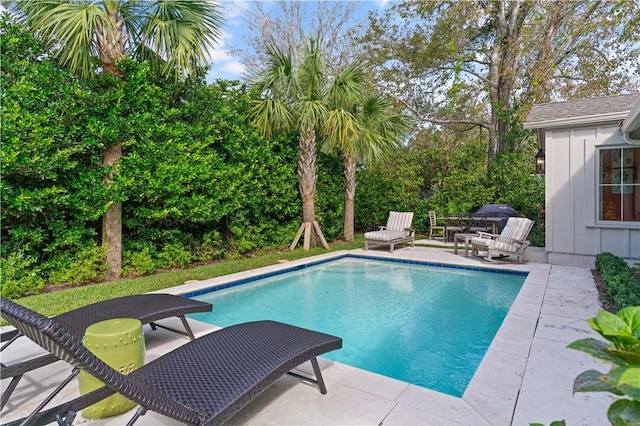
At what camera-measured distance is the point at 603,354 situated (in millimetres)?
1079

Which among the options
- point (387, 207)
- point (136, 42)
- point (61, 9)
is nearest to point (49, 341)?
point (61, 9)

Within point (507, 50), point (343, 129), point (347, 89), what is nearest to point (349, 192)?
point (343, 129)

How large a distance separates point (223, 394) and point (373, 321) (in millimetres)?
3334

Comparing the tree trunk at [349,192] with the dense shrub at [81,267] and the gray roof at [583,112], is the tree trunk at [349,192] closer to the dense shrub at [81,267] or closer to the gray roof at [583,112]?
the gray roof at [583,112]

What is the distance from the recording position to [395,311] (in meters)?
5.50

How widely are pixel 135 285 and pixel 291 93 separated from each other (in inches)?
229

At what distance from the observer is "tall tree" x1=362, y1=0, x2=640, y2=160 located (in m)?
13.6

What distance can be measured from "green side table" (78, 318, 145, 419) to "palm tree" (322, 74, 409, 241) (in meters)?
7.39

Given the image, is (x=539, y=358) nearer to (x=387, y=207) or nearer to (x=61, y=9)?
(x=61, y=9)

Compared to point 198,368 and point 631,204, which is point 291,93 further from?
point 198,368

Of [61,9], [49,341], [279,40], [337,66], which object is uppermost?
[279,40]

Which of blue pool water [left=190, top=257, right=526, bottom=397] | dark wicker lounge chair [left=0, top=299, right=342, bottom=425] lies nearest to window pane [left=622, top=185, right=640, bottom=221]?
blue pool water [left=190, top=257, right=526, bottom=397]

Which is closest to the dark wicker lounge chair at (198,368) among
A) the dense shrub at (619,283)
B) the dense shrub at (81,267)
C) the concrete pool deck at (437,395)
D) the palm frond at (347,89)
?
the concrete pool deck at (437,395)

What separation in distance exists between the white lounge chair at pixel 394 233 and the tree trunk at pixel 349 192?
114cm
